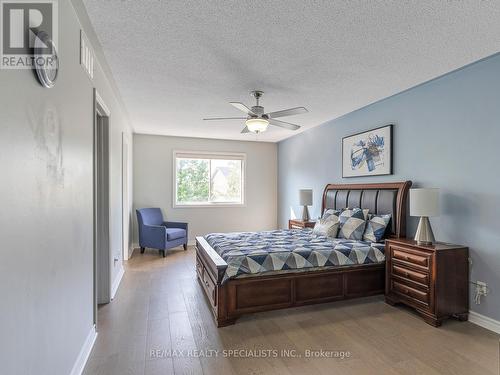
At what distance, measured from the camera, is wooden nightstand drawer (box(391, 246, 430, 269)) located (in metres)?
2.73

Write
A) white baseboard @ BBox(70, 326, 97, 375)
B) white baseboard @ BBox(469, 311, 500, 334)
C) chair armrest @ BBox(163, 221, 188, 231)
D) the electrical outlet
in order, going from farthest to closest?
chair armrest @ BBox(163, 221, 188, 231), the electrical outlet, white baseboard @ BBox(469, 311, 500, 334), white baseboard @ BBox(70, 326, 97, 375)

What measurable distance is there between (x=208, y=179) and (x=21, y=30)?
214 inches

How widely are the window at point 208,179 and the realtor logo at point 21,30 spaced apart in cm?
495

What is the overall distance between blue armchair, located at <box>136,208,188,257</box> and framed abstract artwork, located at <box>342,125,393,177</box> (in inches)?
132

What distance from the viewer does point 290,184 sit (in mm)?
6469

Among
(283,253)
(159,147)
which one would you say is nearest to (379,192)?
(283,253)

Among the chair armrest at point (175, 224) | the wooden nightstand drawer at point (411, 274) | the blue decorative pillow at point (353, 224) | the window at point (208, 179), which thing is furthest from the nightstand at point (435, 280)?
the window at point (208, 179)

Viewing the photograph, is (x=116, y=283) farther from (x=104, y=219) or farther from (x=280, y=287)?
(x=280, y=287)

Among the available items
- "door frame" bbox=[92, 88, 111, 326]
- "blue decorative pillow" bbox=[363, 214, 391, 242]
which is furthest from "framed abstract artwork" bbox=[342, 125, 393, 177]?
"door frame" bbox=[92, 88, 111, 326]

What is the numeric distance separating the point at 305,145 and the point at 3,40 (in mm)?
5211

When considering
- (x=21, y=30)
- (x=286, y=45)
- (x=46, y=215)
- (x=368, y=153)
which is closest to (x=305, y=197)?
(x=368, y=153)

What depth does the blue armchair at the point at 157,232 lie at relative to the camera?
5.25 metres

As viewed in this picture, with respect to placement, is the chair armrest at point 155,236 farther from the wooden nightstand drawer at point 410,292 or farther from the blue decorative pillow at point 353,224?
the wooden nightstand drawer at point 410,292

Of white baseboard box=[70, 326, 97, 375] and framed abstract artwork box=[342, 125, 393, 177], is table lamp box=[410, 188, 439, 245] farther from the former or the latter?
white baseboard box=[70, 326, 97, 375]
